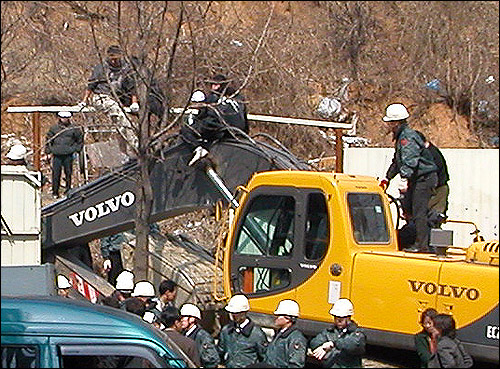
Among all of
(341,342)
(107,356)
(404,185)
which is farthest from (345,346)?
(107,356)

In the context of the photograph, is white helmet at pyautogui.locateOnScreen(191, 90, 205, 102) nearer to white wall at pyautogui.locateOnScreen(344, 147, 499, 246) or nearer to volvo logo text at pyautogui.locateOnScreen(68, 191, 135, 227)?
volvo logo text at pyautogui.locateOnScreen(68, 191, 135, 227)

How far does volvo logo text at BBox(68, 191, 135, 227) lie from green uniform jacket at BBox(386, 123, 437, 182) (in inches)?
133

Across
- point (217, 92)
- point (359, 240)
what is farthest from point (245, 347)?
point (217, 92)

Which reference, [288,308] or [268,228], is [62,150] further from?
[288,308]

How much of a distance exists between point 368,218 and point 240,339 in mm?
1516

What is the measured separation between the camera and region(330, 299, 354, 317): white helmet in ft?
24.3

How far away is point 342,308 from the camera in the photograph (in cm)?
744

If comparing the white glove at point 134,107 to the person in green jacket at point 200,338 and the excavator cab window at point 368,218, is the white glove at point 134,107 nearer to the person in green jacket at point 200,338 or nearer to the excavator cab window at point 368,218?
the person in green jacket at point 200,338

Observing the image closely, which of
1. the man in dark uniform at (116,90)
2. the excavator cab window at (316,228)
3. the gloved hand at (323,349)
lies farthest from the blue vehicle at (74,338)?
the man in dark uniform at (116,90)

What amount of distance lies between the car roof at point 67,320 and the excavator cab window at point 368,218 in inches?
147

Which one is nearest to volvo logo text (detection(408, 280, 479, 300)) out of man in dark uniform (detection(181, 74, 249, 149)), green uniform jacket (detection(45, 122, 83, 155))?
man in dark uniform (detection(181, 74, 249, 149))

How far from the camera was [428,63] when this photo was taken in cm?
1238

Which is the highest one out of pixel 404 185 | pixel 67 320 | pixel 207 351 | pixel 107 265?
pixel 404 185

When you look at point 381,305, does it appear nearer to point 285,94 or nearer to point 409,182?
point 409,182
